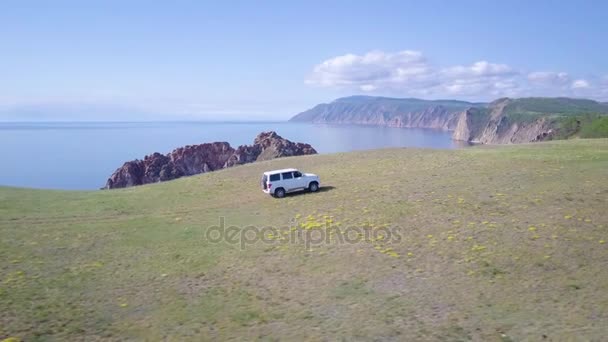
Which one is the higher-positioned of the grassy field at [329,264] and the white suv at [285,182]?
the white suv at [285,182]

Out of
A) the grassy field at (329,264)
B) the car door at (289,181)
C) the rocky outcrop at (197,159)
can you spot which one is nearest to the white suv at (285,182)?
the car door at (289,181)

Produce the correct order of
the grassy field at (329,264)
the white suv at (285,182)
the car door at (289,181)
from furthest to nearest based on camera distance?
the car door at (289,181) < the white suv at (285,182) < the grassy field at (329,264)

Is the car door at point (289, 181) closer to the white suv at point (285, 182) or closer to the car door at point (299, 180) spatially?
the white suv at point (285, 182)

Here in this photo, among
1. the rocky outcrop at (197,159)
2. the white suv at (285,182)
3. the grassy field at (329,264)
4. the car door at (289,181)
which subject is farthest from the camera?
the rocky outcrop at (197,159)

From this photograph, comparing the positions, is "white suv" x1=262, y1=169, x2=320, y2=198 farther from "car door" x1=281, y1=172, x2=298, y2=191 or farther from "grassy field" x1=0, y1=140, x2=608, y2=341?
"grassy field" x1=0, y1=140, x2=608, y2=341

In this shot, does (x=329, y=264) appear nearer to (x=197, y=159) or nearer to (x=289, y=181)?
(x=289, y=181)

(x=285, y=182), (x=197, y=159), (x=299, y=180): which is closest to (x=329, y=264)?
(x=285, y=182)

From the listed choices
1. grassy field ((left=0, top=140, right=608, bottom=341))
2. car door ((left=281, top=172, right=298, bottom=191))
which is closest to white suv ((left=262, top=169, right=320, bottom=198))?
car door ((left=281, top=172, right=298, bottom=191))
